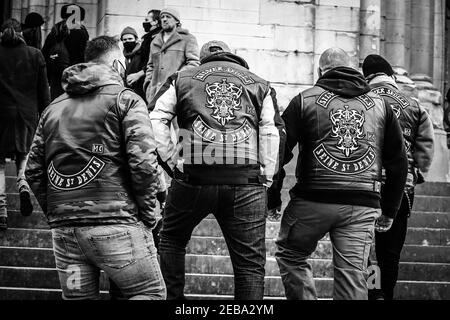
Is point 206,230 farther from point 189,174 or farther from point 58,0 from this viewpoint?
point 58,0

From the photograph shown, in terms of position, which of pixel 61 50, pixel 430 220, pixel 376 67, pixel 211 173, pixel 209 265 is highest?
pixel 61 50

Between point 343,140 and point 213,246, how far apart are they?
A: 2.91 meters

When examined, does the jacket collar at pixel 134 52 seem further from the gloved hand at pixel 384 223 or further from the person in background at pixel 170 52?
the gloved hand at pixel 384 223

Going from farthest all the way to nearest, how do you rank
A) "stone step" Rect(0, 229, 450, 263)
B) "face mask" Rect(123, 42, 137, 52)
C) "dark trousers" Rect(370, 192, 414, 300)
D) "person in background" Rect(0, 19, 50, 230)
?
"face mask" Rect(123, 42, 137, 52) → "person in background" Rect(0, 19, 50, 230) → "stone step" Rect(0, 229, 450, 263) → "dark trousers" Rect(370, 192, 414, 300)

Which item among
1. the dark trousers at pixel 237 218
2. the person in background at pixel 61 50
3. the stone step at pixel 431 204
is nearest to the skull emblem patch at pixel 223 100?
the dark trousers at pixel 237 218

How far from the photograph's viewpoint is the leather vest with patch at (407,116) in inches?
332

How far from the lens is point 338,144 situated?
Answer: 23.6ft

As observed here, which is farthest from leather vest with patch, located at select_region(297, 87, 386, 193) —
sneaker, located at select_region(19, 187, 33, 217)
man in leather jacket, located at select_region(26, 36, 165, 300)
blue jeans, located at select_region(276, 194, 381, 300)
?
sneaker, located at select_region(19, 187, 33, 217)

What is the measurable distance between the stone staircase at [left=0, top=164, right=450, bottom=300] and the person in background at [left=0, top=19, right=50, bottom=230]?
0.65 metres

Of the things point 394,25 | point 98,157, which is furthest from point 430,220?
point 394,25

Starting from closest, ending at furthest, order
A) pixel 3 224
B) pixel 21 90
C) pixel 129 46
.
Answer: pixel 3 224 < pixel 21 90 < pixel 129 46

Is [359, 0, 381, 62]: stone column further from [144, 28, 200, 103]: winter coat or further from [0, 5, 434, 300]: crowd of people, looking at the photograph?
[0, 5, 434, 300]: crowd of people

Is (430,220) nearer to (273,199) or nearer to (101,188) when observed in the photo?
(273,199)

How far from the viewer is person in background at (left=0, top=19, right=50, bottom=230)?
396 inches
